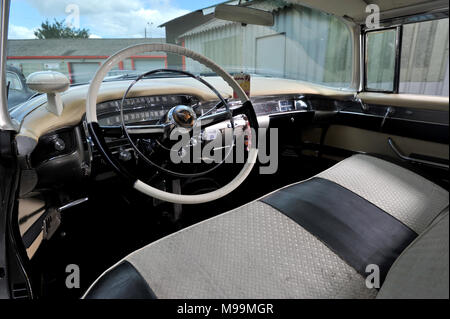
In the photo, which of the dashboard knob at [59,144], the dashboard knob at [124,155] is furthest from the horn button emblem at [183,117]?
the dashboard knob at [59,144]

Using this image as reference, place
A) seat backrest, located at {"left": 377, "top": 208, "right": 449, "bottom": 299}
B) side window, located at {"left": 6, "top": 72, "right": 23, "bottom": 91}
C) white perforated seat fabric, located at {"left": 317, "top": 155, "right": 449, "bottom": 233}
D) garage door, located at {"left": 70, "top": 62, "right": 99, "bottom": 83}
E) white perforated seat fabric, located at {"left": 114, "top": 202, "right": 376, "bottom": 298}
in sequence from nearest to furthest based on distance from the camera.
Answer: seat backrest, located at {"left": 377, "top": 208, "right": 449, "bottom": 299}
white perforated seat fabric, located at {"left": 114, "top": 202, "right": 376, "bottom": 298}
white perforated seat fabric, located at {"left": 317, "top": 155, "right": 449, "bottom": 233}
side window, located at {"left": 6, "top": 72, "right": 23, "bottom": 91}
garage door, located at {"left": 70, "top": 62, "right": 99, "bottom": 83}

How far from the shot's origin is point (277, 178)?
2.37m

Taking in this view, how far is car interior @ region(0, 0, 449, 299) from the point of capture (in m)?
0.72

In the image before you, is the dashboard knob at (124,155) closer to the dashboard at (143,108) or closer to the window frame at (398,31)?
the dashboard at (143,108)

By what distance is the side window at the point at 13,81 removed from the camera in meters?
1.07

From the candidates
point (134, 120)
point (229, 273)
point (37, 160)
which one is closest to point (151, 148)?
point (134, 120)

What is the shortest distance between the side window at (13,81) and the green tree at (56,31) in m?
0.25

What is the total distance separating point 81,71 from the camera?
1.52 metres

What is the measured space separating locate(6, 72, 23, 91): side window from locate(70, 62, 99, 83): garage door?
1.06 ft

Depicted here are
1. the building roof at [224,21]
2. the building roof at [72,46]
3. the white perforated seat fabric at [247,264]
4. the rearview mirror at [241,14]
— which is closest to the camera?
the white perforated seat fabric at [247,264]

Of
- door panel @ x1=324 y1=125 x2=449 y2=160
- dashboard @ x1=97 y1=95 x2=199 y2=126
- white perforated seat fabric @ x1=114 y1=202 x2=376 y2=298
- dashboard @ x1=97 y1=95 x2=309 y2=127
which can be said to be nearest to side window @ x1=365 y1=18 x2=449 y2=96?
door panel @ x1=324 y1=125 x2=449 y2=160

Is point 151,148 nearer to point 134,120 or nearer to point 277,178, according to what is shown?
point 134,120

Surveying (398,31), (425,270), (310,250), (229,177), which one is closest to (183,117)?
(310,250)

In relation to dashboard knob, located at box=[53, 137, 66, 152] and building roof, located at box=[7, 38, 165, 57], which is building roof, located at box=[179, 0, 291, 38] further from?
dashboard knob, located at box=[53, 137, 66, 152]
